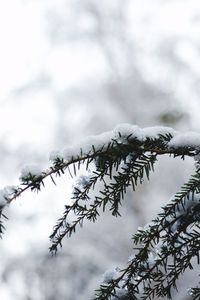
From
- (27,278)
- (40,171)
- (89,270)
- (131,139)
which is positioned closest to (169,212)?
(131,139)

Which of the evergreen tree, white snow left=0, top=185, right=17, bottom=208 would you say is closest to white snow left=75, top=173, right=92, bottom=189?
the evergreen tree

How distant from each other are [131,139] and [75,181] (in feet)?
0.70

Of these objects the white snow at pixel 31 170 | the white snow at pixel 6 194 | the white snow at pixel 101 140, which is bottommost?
the white snow at pixel 6 194

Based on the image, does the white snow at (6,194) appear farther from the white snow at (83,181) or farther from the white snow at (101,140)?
the white snow at (83,181)

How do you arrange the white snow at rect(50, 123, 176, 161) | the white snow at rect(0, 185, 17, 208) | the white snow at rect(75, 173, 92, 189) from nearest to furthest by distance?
the white snow at rect(0, 185, 17, 208), the white snow at rect(50, 123, 176, 161), the white snow at rect(75, 173, 92, 189)

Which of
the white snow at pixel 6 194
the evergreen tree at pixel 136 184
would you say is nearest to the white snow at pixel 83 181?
the evergreen tree at pixel 136 184

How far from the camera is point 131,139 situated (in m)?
0.79

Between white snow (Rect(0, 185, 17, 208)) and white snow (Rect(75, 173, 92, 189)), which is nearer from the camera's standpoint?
white snow (Rect(0, 185, 17, 208))

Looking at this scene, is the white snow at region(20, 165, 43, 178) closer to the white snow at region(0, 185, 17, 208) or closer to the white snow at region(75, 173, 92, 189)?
the white snow at region(0, 185, 17, 208)

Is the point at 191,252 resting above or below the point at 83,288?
below

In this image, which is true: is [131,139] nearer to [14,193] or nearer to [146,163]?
[146,163]

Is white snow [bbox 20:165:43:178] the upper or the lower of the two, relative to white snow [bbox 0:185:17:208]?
upper

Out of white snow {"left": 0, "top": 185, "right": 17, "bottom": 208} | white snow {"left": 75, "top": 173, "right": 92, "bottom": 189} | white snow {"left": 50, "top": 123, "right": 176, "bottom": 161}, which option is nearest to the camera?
white snow {"left": 0, "top": 185, "right": 17, "bottom": 208}

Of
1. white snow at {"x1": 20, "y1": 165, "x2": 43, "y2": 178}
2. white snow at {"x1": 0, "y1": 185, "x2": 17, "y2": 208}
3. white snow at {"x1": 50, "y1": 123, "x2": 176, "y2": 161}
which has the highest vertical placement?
white snow at {"x1": 50, "y1": 123, "x2": 176, "y2": 161}
